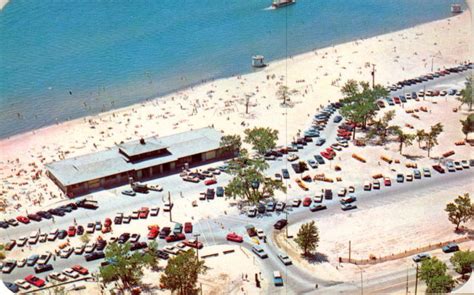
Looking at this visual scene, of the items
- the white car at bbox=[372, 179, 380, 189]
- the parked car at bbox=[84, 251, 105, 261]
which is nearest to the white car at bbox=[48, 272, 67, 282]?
the parked car at bbox=[84, 251, 105, 261]

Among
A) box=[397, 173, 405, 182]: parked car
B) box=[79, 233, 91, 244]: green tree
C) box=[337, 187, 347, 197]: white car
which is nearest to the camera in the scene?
box=[79, 233, 91, 244]: green tree

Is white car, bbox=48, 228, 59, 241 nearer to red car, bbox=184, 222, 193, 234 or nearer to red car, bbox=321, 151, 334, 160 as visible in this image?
red car, bbox=184, 222, 193, 234

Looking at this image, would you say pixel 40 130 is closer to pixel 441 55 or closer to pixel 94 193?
pixel 94 193

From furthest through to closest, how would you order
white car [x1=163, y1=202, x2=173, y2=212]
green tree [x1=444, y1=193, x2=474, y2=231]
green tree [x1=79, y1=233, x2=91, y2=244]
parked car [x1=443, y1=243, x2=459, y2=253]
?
white car [x1=163, y1=202, x2=173, y2=212] < green tree [x1=79, y1=233, x2=91, y2=244] < green tree [x1=444, y1=193, x2=474, y2=231] < parked car [x1=443, y1=243, x2=459, y2=253]

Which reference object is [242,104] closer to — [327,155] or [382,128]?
[382,128]

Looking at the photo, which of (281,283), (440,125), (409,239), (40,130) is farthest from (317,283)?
(40,130)

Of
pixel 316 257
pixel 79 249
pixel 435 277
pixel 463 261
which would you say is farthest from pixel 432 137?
pixel 79 249

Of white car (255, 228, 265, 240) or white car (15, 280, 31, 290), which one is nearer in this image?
white car (15, 280, 31, 290)

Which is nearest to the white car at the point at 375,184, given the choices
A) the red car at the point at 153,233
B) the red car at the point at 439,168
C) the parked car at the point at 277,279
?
the red car at the point at 439,168
